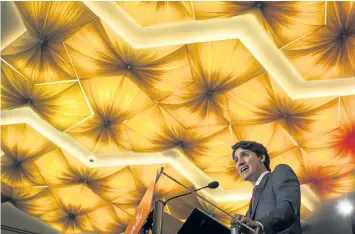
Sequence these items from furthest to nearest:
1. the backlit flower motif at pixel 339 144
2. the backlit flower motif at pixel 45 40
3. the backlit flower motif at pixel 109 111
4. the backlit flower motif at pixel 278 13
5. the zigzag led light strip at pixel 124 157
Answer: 1. the zigzag led light strip at pixel 124 157
2. the backlit flower motif at pixel 339 144
3. the backlit flower motif at pixel 109 111
4. the backlit flower motif at pixel 45 40
5. the backlit flower motif at pixel 278 13

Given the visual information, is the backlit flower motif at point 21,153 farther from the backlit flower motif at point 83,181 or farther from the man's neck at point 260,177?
the man's neck at point 260,177

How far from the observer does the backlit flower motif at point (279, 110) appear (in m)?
11.8

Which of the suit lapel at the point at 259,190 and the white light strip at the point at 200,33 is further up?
the white light strip at the point at 200,33

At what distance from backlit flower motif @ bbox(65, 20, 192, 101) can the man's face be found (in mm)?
7684

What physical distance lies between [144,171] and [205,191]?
251cm

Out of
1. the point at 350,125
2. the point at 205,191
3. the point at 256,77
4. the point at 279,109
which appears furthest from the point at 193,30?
the point at 205,191

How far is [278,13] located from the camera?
1009 centimetres

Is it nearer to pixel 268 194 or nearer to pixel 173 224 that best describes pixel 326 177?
pixel 173 224

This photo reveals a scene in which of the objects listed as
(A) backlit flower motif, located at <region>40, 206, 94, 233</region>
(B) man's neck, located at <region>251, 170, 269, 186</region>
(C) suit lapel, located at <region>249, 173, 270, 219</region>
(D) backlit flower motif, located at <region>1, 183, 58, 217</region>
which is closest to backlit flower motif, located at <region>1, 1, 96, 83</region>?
(D) backlit flower motif, located at <region>1, 183, 58, 217</region>

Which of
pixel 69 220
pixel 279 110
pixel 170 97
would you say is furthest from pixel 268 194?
pixel 69 220

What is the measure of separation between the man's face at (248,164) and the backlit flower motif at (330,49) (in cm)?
764

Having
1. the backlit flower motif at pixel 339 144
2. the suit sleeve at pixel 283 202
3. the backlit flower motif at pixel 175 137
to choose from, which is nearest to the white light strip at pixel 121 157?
the backlit flower motif at pixel 175 137

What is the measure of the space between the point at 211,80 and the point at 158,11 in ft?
8.10

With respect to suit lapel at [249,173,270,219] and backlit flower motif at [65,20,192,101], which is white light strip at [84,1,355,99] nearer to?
backlit flower motif at [65,20,192,101]
